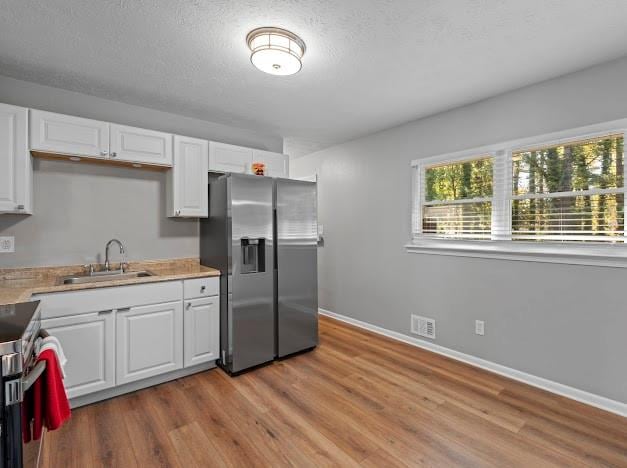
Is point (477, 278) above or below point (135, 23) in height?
below

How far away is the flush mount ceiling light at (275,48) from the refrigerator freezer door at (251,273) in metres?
1.05

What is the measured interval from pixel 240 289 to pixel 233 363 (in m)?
0.64

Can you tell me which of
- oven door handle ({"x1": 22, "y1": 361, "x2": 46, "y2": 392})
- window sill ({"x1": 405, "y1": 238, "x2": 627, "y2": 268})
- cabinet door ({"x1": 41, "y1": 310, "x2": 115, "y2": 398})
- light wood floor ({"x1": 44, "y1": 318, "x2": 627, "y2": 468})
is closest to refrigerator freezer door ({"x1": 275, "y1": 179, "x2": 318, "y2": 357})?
light wood floor ({"x1": 44, "y1": 318, "x2": 627, "y2": 468})

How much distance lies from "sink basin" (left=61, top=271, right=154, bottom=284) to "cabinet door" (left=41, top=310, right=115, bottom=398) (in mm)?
428

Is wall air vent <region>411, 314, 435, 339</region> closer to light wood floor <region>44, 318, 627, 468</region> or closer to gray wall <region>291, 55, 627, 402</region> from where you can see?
gray wall <region>291, 55, 627, 402</region>

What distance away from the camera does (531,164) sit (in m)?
2.66

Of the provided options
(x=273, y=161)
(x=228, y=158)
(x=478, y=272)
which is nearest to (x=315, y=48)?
(x=228, y=158)

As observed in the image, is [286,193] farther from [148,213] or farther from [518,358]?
[518,358]

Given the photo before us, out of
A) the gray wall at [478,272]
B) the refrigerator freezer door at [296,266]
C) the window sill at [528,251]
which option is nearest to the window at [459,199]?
the window sill at [528,251]

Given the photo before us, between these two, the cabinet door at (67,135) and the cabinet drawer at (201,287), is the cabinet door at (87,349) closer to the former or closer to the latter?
the cabinet drawer at (201,287)

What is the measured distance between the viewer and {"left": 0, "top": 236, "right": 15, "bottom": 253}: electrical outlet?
7.91 feet

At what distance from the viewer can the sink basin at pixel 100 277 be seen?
2.54 meters

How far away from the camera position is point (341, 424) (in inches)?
82.7

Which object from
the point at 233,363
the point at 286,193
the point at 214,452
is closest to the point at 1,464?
the point at 214,452
